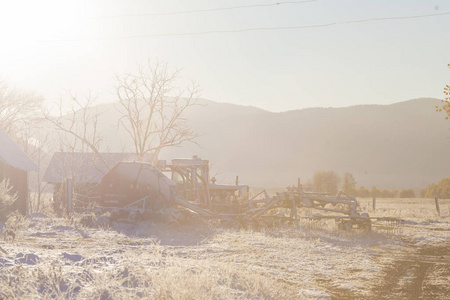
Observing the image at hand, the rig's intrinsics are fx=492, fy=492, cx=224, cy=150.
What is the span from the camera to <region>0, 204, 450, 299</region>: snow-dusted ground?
6867mm

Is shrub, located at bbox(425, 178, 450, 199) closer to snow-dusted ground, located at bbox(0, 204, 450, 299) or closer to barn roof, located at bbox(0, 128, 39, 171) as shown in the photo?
snow-dusted ground, located at bbox(0, 204, 450, 299)

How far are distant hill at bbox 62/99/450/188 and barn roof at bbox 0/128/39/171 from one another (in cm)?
10061

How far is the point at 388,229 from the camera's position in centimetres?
2084

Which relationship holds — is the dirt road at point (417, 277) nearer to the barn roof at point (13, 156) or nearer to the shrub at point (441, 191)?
the barn roof at point (13, 156)

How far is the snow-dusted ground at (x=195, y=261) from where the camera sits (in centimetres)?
687

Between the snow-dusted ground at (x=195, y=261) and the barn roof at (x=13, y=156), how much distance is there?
18.7 feet

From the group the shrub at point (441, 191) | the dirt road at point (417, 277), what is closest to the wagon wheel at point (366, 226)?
the dirt road at point (417, 277)

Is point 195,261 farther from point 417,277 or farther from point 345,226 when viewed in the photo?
point 345,226

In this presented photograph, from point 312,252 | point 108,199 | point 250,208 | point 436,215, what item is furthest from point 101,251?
point 436,215

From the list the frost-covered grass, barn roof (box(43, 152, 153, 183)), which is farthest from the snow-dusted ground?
barn roof (box(43, 152, 153, 183))

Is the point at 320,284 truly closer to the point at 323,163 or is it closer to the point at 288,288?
the point at 288,288

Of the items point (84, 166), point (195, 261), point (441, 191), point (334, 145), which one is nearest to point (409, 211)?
point (84, 166)

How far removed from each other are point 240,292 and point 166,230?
31.2ft

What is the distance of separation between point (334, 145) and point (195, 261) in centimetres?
14719
